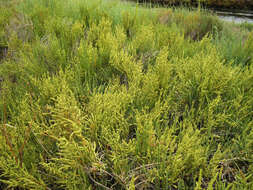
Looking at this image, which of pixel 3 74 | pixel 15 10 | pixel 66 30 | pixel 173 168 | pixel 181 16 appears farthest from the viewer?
pixel 181 16

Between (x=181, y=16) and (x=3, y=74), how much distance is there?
344cm

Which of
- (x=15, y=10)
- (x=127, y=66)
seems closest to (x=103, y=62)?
(x=127, y=66)

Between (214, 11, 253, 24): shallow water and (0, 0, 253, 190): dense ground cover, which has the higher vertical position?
(214, 11, 253, 24): shallow water

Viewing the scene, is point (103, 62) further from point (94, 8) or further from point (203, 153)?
point (94, 8)

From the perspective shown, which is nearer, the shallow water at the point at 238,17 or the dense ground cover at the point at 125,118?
the dense ground cover at the point at 125,118

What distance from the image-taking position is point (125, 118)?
54.7 inches

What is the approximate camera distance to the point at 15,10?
11.5 feet

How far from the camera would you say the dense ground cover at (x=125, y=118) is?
97cm

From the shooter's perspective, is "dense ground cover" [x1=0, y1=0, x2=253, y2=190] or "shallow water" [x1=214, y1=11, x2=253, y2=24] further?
"shallow water" [x1=214, y1=11, x2=253, y2=24]

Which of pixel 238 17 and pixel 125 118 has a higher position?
pixel 238 17

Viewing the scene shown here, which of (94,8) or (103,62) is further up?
(94,8)

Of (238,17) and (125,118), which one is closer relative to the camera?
(125,118)

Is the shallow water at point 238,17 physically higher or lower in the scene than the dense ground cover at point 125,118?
higher

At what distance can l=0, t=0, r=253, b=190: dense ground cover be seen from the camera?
970mm
